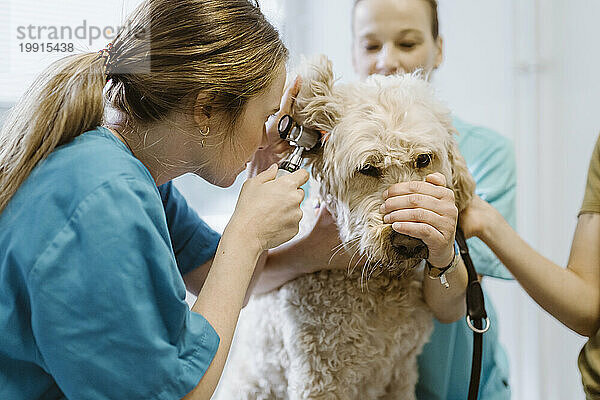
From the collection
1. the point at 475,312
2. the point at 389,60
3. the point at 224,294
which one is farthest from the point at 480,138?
the point at 224,294

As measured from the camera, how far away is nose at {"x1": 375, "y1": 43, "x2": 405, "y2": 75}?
3.98ft

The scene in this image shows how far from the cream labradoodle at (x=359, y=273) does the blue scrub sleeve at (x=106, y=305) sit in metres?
0.33

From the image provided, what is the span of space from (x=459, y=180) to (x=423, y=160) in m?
0.10

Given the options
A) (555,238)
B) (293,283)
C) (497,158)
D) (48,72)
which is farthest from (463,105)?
(48,72)

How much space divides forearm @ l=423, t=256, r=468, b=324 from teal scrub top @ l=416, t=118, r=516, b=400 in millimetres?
50

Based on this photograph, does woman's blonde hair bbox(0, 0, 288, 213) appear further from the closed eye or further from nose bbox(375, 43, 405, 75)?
nose bbox(375, 43, 405, 75)

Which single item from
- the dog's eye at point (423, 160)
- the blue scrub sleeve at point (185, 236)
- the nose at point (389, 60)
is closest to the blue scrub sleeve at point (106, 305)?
the blue scrub sleeve at point (185, 236)

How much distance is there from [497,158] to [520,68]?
92 centimetres

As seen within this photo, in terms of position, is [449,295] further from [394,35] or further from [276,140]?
[394,35]

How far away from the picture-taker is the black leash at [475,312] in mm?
920

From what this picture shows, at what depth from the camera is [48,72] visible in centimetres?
74

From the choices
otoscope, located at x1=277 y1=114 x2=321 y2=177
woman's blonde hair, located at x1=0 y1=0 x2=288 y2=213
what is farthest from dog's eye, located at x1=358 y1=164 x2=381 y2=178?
woman's blonde hair, located at x1=0 y1=0 x2=288 y2=213

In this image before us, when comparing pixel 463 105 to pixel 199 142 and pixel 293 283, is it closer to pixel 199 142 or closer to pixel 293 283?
pixel 293 283

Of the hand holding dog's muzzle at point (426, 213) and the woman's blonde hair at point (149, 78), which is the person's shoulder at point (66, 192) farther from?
the hand holding dog's muzzle at point (426, 213)
